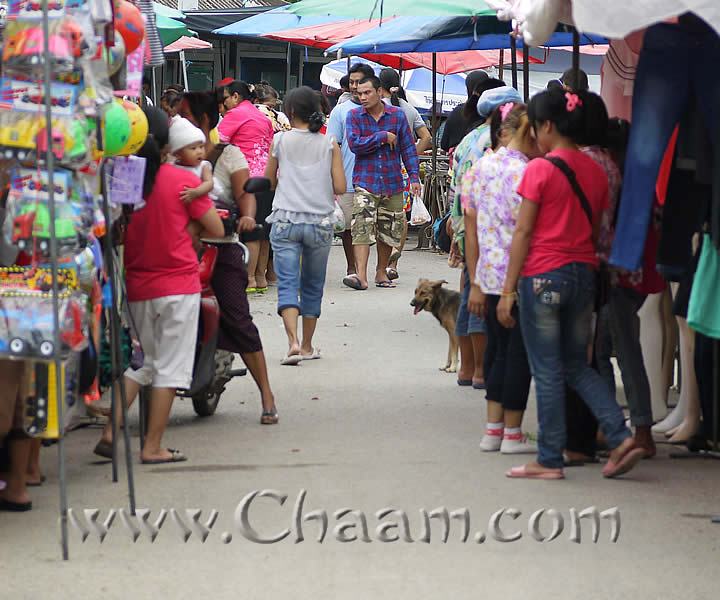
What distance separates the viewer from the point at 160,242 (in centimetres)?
677

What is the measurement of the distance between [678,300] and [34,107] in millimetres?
3405

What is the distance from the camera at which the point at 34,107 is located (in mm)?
5395

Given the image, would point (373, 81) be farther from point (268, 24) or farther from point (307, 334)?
point (268, 24)

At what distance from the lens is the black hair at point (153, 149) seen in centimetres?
675

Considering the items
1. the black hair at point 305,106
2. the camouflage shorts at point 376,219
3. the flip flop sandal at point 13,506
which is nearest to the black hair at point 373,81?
the camouflage shorts at point 376,219

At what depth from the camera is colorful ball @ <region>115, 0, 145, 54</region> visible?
239 inches

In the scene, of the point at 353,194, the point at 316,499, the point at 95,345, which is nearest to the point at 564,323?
the point at 316,499

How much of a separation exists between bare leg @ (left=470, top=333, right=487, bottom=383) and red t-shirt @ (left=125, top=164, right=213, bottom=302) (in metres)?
2.67

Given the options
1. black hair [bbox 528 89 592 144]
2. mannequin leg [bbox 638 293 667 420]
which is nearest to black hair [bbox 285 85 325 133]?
mannequin leg [bbox 638 293 667 420]

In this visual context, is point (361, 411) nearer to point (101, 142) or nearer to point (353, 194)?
point (101, 142)

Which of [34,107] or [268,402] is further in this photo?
[268,402]

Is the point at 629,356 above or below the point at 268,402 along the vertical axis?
above

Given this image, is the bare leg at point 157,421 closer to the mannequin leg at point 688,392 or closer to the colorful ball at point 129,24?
the colorful ball at point 129,24

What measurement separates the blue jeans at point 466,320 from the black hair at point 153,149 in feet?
8.17
